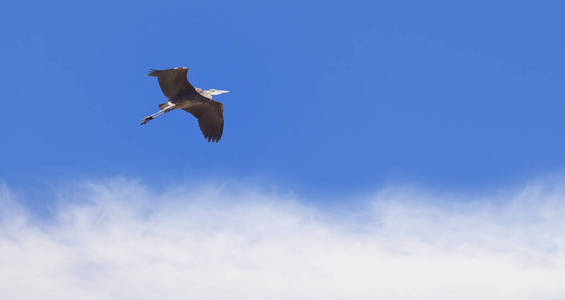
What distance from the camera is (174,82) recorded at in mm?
30062

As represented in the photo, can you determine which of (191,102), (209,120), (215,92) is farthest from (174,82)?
(209,120)

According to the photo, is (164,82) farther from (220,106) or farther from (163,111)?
(220,106)

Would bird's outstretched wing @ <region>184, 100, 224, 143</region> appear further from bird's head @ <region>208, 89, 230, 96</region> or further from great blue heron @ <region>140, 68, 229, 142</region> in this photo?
bird's head @ <region>208, 89, 230, 96</region>

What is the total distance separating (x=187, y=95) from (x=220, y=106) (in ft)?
8.15

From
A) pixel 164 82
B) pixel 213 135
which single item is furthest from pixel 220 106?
pixel 164 82

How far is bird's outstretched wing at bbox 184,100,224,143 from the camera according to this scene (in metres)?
33.3

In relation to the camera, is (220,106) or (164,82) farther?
(220,106)

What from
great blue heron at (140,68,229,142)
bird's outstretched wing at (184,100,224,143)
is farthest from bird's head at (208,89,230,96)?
bird's outstretched wing at (184,100,224,143)

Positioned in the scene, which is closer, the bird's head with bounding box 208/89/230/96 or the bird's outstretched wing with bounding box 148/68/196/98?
the bird's outstretched wing with bounding box 148/68/196/98

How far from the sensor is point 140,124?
3114cm

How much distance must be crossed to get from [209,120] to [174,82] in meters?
4.32

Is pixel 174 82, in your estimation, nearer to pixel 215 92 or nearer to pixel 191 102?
pixel 191 102

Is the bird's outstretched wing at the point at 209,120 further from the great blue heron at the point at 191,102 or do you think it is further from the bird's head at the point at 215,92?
the bird's head at the point at 215,92

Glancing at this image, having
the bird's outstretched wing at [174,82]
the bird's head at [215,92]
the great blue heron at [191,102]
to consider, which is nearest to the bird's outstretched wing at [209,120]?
the great blue heron at [191,102]
